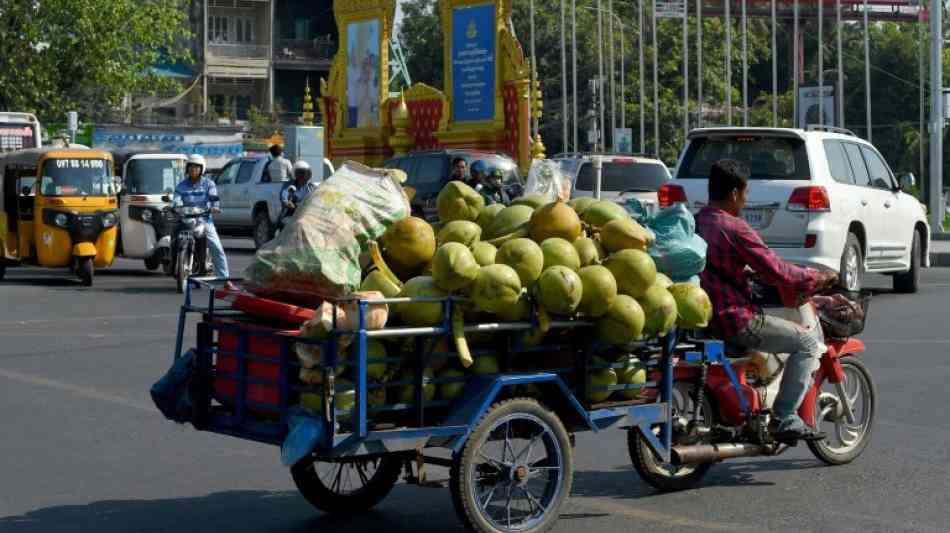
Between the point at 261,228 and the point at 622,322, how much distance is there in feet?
78.3

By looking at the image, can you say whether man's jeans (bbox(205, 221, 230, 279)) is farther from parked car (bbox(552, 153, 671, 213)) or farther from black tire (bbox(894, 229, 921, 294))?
black tire (bbox(894, 229, 921, 294))

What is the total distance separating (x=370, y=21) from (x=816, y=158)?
1025 inches

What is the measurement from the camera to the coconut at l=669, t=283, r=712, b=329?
6699 mm

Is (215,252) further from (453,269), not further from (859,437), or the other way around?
(453,269)

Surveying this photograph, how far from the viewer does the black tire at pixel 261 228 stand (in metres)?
29.3

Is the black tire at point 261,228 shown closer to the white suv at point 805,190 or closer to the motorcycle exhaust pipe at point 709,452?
the white suv at point 805,190

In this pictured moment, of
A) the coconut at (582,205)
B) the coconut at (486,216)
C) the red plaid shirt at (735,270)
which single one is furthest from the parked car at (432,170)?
the coconut at (486,216)

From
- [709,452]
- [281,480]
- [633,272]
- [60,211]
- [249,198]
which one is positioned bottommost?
[281,480]

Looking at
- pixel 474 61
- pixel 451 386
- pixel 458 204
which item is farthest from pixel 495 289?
pixel 474 61

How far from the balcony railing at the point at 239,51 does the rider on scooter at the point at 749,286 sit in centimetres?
6351

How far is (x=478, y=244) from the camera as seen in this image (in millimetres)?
6344

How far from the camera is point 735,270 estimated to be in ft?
23.9

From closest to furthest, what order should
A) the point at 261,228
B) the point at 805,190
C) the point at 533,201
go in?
Answer: the point at 533,201, the point at 805,190, the point at 261,228

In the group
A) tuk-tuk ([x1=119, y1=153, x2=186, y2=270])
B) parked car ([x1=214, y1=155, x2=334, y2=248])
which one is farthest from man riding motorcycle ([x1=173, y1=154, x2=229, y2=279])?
parked car ([x1=214, y1=155, x2=334, y2=248])
